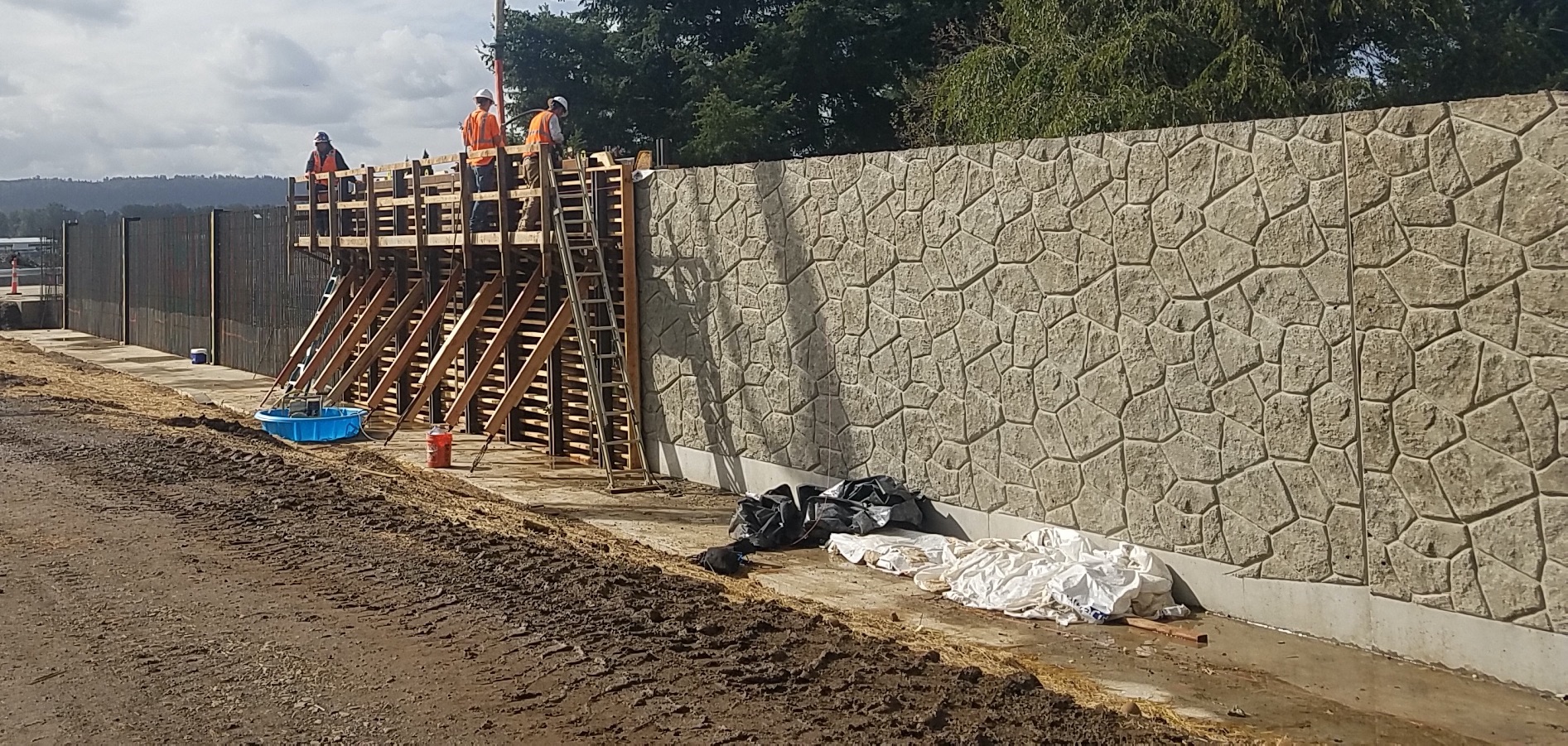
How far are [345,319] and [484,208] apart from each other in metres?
3.83

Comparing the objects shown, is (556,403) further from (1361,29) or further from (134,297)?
(134,297)

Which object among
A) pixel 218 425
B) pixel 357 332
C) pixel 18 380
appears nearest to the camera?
pixel 218 425

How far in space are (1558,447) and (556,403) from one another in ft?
33.1

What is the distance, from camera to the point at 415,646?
24.6 ft

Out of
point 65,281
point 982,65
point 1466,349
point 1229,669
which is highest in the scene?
point 982,65

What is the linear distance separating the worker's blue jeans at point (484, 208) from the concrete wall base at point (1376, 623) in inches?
309

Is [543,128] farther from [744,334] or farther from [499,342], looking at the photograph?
[744,334]

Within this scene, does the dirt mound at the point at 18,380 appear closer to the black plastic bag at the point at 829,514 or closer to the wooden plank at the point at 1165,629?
the black plastic bag at the point at 829,514

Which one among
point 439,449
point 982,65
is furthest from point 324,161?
point 982,65

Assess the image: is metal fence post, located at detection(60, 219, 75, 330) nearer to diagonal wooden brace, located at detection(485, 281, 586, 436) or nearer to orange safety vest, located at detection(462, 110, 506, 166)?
orange safety vest, located at detection(462, 110, 506, 166)

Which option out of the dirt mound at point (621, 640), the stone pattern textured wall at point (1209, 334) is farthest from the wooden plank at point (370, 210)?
the stone pattern textured wall at point (1209, 334)

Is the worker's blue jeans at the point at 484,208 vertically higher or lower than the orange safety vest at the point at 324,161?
lower

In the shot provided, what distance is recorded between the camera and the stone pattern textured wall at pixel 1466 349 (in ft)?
22.5

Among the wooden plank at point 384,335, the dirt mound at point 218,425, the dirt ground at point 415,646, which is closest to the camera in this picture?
the dirt ground at point 415,646
